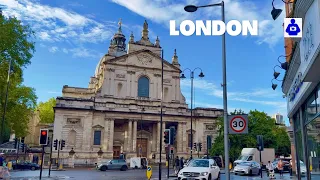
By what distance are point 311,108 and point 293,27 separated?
11.1ft

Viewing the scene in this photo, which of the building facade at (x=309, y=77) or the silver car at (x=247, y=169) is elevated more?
the building facade at (x=309, y=77)

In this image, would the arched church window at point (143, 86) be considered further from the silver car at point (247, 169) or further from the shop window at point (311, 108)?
the shop window at point (311, 108)

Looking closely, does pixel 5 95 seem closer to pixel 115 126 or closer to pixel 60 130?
pixel 60 130

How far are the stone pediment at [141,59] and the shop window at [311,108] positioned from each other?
169ft

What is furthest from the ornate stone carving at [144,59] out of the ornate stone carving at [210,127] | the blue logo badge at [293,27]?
the blue logo badge at [293,27]

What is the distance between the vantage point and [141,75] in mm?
61375

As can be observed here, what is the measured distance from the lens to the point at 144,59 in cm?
6219

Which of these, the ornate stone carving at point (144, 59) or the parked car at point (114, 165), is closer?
the parked car at point (114, 165)

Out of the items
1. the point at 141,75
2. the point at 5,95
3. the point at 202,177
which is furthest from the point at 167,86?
the point at 202,177

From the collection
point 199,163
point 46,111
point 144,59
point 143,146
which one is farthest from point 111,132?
point 46,111

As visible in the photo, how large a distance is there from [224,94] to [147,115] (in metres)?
46.0

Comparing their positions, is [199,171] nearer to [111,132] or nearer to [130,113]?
[111,132]

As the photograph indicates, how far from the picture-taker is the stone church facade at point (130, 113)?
53.1 meters

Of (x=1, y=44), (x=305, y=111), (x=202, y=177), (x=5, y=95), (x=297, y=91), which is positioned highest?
(x=1, y=44)
